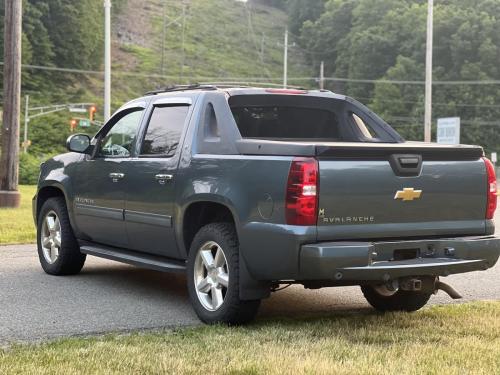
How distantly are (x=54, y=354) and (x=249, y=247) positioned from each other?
1549 millimetres

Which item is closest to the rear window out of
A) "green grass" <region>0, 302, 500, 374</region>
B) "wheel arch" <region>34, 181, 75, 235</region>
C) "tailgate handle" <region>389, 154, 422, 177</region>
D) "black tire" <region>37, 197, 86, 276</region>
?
"tailgate handle" <region>389, 154, 422, 177</region>

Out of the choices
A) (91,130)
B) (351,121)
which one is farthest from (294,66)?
(351,121)

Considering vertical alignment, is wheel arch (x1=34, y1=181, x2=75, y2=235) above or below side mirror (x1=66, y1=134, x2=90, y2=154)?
below

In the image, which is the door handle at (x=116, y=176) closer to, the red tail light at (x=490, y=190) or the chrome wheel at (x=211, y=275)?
the chrome wheel at (x=211, y=275)

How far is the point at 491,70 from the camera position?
255 feet

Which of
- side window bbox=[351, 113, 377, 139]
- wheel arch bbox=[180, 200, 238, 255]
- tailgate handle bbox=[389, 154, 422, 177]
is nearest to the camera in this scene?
tailgate handle bbox=[389, 154, 422, 177]

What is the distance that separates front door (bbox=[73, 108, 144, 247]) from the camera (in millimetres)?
7277

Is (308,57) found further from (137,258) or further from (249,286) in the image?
(249,286)

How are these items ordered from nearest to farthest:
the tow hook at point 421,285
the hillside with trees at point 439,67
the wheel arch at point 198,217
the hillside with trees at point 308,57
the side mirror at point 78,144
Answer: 1. the tow hook at point 421,285
2. the wheel arch at point 198,217
3. the side mirror at point 78,144
4. the hillside with trees at point 439,67
5. the hillside with trees at point 308,57

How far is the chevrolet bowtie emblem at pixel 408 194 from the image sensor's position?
18.4 ft

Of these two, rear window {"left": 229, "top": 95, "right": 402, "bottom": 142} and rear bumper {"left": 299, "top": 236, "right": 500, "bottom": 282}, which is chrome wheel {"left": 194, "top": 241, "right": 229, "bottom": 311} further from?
rear window {"left": 229, "top": 95, "right": 402, "bottom": 142}

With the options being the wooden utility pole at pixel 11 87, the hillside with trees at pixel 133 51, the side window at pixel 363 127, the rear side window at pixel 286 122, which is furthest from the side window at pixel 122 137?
the hillside with trees at pixel 133 51

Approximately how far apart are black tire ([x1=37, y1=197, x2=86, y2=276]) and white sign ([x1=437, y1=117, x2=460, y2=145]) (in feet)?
95.2

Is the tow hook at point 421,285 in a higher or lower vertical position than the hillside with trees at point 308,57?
lower
